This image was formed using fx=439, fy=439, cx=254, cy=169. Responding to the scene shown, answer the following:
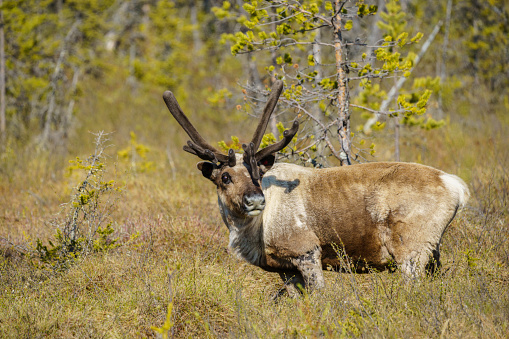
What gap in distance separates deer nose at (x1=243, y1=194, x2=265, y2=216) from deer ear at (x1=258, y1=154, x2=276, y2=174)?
2.33 feet

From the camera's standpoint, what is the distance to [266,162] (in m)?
5.53

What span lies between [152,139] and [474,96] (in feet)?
38.8

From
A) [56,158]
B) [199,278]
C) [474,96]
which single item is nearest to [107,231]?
[199,278]

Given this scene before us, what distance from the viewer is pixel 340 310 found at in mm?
4363

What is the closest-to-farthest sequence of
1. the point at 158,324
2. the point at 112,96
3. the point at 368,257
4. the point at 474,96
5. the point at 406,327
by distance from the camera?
the point at 406,327 → the point at 158,324 → the point at 368,257 → the point at 474,96 → the point at 112,96

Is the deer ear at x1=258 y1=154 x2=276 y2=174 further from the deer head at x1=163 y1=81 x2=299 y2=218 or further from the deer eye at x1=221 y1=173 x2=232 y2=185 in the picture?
the deer eye at x1=221 y1=173 x2=232 y2=185

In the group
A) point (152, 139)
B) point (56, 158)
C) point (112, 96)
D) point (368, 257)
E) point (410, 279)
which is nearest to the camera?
point (410, 279)

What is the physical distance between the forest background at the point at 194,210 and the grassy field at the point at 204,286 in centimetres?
2

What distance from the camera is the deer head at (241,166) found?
4.95m

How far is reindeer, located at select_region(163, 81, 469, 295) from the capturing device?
488cm

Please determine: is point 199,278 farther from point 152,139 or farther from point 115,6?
point 115,6

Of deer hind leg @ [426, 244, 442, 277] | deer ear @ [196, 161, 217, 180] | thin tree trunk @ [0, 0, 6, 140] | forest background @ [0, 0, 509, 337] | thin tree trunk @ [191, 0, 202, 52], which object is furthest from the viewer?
thin tree trunk @ [191, 0, 202, 52]

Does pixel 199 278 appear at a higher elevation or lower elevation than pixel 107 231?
lower

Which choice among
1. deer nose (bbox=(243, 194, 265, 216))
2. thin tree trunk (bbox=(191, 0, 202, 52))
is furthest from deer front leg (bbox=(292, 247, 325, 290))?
thin tree trunk (bbox=(191, 0, 202, 52))
